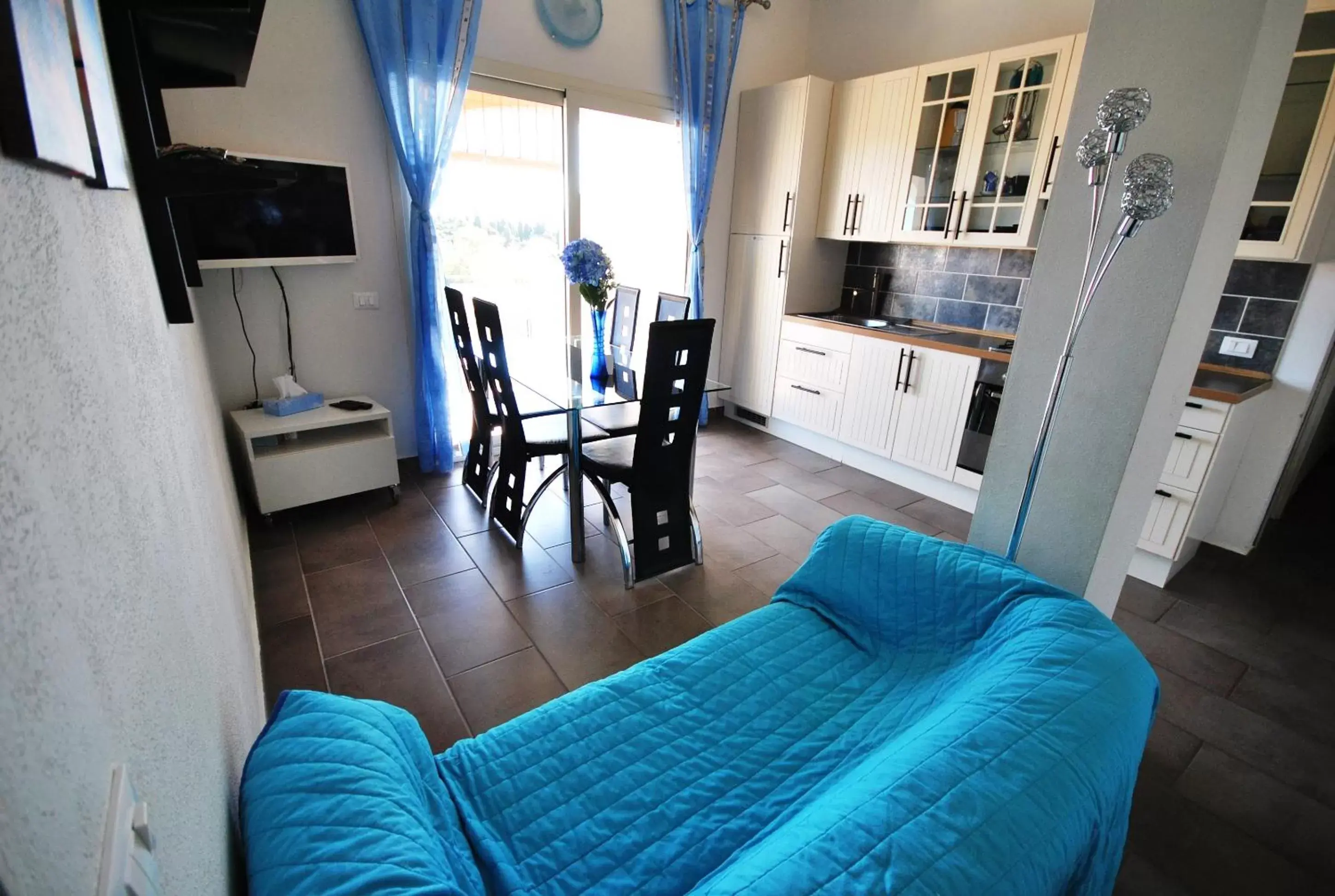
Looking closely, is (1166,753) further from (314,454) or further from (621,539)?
(314,454)

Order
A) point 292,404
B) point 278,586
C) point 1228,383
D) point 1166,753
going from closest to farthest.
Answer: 1. point 1166,753
2. point 278,586
3. point 1228,383
4. point 292,404

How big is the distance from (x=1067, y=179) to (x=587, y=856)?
2.07 meters

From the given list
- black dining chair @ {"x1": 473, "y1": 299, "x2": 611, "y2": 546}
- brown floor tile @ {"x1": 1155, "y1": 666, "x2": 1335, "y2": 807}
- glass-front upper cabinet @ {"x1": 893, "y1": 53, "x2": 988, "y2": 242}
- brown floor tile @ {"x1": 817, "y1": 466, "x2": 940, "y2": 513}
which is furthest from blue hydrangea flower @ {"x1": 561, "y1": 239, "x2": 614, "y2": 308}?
brown floor tile @ {"x1": 1155, "y1": 666, "x2": 1335, "y2": 807}

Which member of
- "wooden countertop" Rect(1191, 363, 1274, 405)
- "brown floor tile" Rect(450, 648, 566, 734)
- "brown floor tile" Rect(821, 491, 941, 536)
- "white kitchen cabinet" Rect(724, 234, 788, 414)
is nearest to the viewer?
"brown floor tile" Rect(450, 648, 566, 734)

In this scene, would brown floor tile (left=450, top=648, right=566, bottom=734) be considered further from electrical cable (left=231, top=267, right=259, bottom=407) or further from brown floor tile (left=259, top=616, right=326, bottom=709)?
electrical cable (left=231, top=267, right=259, bottom=407)

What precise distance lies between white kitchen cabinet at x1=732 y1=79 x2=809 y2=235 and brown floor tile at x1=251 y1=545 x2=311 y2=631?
363 cm

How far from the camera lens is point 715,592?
2.62 metres

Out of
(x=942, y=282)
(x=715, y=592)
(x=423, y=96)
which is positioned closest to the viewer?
(x=715, y=592)

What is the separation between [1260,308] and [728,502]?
9.15ft

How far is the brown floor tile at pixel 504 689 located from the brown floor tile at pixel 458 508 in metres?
1.01

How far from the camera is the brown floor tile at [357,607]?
2232 mm

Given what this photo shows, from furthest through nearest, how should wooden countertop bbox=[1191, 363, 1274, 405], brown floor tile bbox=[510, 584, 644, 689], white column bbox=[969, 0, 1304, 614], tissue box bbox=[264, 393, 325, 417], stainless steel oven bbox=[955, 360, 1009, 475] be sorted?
stainless steel oven bbox=[955, 360, 1009, 475] < tissue box bbox=[264, 393, 325, 417] < wooden countertop bbox=[1191, 363, 1274, 405] < brown floor tile bbox=[510, 584, 644, 689] < white column bbox=[969, 0, 1304, 614]

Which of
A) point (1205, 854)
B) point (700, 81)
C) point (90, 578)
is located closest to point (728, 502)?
point (1205, 854)

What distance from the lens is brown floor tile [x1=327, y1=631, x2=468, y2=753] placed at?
187 centimetres
